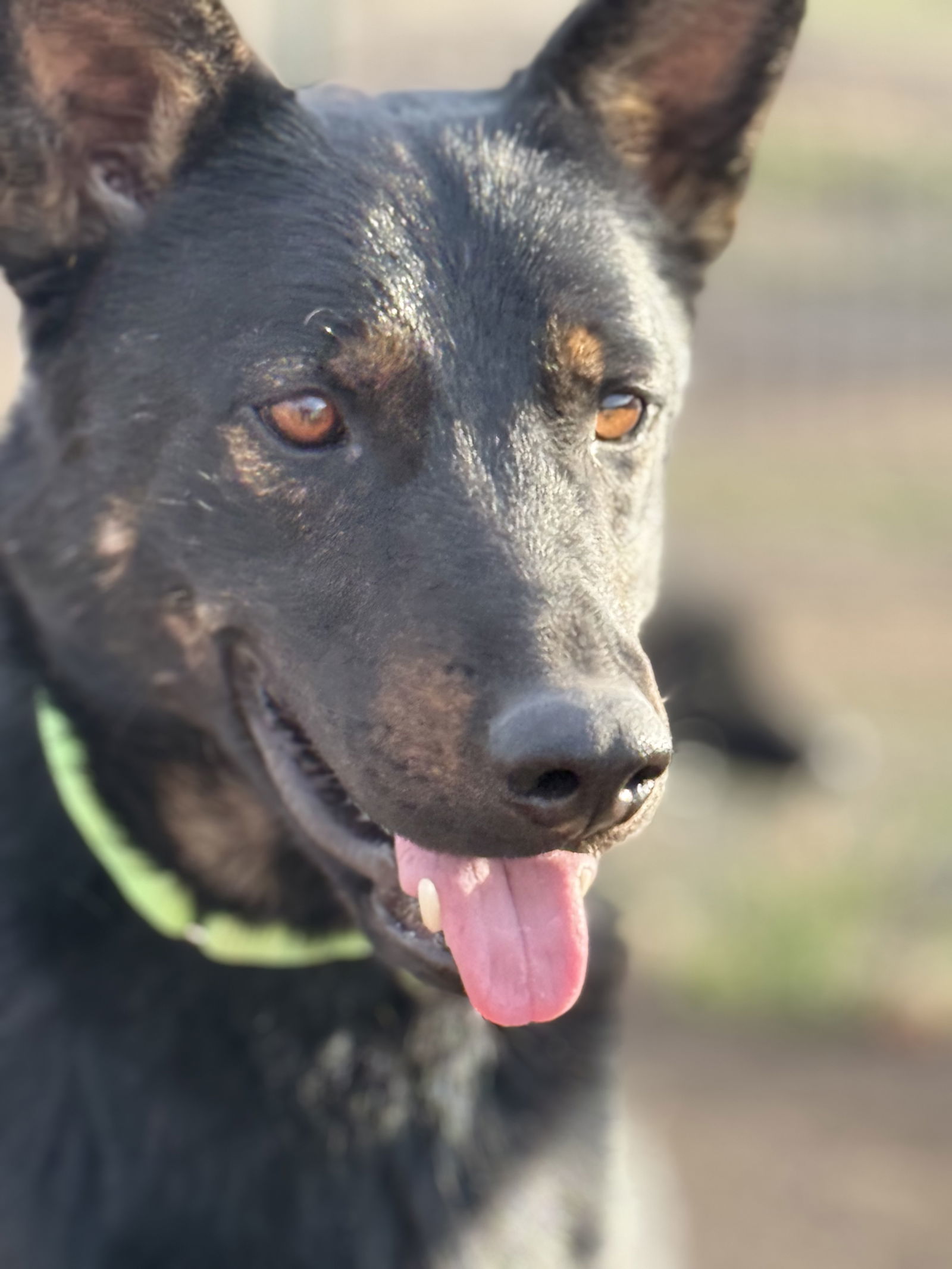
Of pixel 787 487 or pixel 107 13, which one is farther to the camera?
pixel 787 487

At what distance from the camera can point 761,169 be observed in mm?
9383

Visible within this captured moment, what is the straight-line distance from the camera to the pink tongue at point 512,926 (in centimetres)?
207

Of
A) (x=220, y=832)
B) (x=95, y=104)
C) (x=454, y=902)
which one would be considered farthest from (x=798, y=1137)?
(x=95, y=104)

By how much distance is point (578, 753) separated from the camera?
1.82 meters

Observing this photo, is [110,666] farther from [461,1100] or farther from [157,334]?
[461,1100]

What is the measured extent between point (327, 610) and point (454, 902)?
42 cm

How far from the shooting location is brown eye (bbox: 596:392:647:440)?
7.65 feet

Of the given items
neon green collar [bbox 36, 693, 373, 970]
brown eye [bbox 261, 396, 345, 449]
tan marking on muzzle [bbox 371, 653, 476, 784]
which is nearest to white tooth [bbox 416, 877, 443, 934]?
tan marking on muzzle [bbox 371, 653, 476, 784]

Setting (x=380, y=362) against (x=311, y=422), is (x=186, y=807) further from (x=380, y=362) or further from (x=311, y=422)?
(x=380, y=362)

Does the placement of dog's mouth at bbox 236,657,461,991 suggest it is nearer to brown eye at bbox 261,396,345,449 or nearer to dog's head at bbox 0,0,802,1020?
dog's head at bbox 0,0,802,1020

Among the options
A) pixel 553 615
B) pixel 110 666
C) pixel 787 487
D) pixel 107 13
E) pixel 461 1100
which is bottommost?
pixel 787 487

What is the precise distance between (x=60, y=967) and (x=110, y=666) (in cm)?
47

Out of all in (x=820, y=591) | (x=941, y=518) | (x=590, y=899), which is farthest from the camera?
(x=941, y=518)

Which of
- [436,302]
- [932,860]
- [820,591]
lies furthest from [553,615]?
[820,591]
